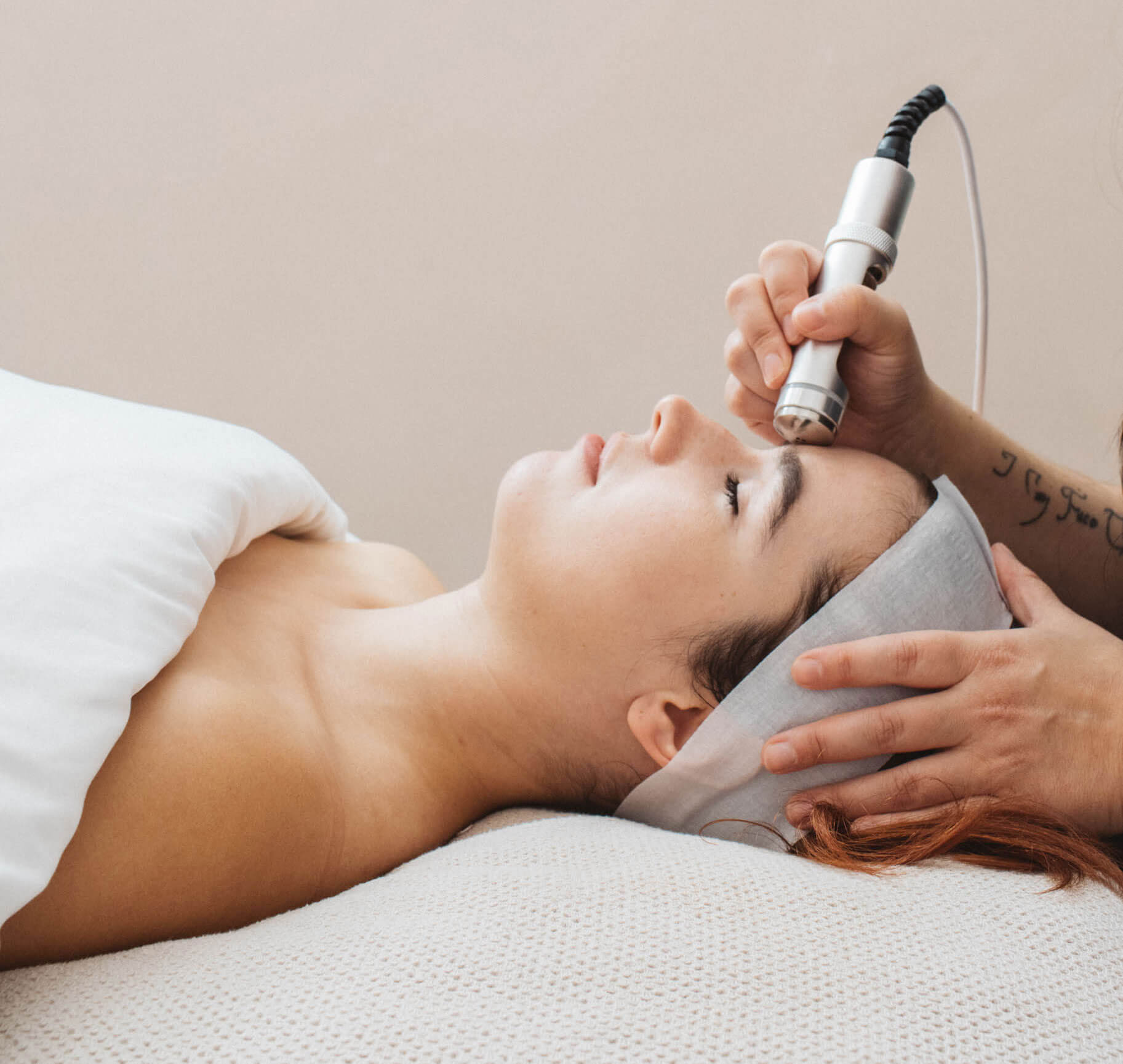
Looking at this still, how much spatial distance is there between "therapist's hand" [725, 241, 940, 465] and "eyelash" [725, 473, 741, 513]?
13 cm

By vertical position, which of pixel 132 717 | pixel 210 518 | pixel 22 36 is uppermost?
pixel 22 36

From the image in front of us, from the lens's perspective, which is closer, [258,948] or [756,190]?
[258,948]

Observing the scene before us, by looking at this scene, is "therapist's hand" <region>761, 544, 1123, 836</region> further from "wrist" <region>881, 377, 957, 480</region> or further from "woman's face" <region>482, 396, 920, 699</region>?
"wrist" <region>881, 377, 957, 480</region>

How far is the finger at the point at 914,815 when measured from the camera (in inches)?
33.0

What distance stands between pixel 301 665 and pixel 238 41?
127 cm

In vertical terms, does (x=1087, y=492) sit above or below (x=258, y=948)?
above

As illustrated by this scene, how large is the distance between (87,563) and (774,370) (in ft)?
2.50

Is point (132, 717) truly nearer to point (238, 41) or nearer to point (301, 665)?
point (301, 665)

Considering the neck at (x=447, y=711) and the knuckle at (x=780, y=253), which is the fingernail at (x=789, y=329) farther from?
the neck at (x=447, y=711)

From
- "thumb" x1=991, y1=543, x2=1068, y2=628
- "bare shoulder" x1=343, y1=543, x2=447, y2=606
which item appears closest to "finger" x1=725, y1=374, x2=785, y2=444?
"thumb" x1=991, y1=543, x2=1068, y2=628

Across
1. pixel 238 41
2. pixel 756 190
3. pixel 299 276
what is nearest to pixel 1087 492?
pixel 756 190

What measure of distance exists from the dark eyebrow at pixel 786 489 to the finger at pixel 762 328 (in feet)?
0.32

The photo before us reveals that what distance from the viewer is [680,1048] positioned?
557 mm

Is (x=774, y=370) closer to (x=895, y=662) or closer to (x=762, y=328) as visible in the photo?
(x=762, y=328)
